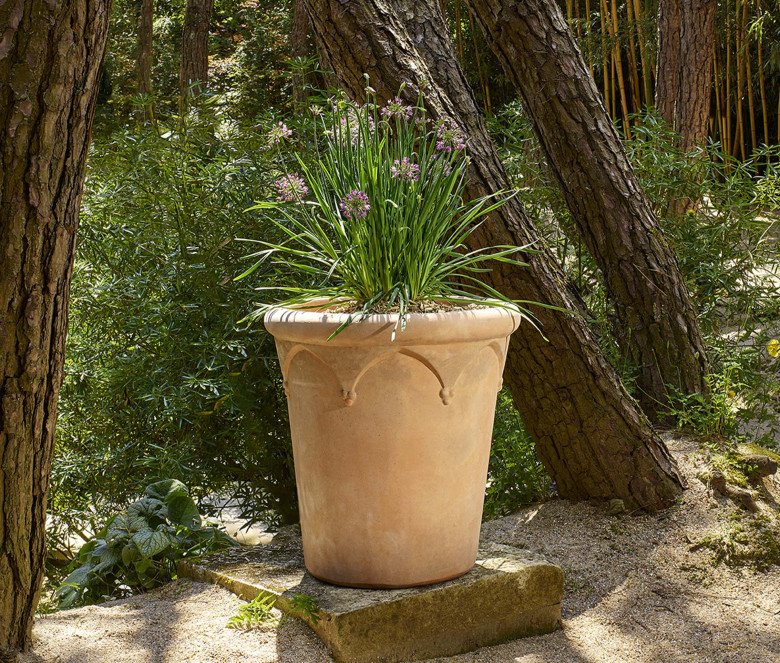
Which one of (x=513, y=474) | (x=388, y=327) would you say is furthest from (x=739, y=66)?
(x=388, y=327)

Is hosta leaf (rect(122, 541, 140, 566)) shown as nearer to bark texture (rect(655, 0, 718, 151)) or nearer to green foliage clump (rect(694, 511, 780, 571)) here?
green foliage clump (rect(694, 511, 780, 571))

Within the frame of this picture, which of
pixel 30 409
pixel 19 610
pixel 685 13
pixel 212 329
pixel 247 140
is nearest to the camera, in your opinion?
pixel 30 409

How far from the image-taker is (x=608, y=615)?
207 centimetres

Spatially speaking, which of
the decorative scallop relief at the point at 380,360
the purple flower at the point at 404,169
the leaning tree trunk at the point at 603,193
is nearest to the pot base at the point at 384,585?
the decorative scallop relief at the point at 380,360

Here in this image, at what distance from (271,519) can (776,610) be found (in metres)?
1.82

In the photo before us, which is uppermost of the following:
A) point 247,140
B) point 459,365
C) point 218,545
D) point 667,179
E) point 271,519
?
point 247,140

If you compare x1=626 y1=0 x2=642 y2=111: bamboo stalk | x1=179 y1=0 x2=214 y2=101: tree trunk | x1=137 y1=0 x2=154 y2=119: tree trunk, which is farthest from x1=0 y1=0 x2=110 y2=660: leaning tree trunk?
x1=137 y1=0 x2=154 y2=119: tree trunk

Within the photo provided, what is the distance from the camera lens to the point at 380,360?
1.70m

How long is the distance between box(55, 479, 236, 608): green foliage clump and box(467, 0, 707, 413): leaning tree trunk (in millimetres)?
1705

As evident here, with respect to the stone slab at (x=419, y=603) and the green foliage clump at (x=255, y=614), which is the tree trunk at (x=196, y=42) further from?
the green foliage clump at (x=255, y=614)

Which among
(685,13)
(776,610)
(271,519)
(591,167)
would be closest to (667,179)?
(591,167)

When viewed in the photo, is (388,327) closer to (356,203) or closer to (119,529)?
(356,203)

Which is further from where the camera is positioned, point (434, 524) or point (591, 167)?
point (591, 167)

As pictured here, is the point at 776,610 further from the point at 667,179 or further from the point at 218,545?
the point at 667,179
